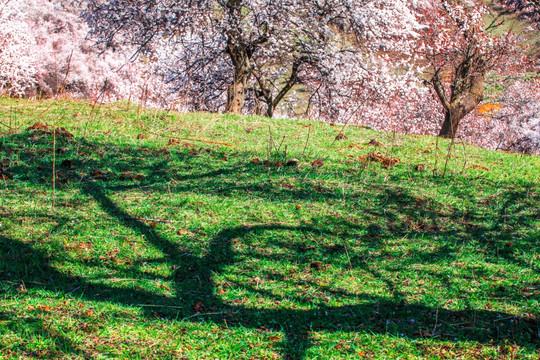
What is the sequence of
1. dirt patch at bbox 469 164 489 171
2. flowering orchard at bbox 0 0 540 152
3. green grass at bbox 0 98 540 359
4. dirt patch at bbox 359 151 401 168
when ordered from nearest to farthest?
green grass at bbox 0 98 540 359 < dirt patch at bbox 359 151 401 168 < dirt patch at bbox 469 164 489 171 < flowering orchard at bbox 0 0 540 152

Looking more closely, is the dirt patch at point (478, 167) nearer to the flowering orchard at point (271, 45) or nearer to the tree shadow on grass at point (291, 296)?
the flowering orchard at point (271, 45)

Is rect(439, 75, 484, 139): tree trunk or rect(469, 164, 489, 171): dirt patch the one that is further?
rect(439, 75, 484, 139): tree trunk

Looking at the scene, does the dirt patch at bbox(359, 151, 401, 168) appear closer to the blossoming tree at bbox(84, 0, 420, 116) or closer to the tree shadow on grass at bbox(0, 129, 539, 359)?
the tree shadow on grass at bbox(0, 129, 539, 359)

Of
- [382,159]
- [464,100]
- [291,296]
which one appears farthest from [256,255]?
[464,100]

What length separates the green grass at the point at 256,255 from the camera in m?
2.63

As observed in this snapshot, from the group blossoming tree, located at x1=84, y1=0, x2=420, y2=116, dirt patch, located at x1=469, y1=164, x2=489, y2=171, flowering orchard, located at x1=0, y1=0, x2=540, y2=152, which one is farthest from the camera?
→ flowering orchard, located at x1=0, y1=0, x2=540, y2=152

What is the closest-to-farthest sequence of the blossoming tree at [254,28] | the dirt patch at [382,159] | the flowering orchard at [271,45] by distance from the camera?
the dirt patch at [382,159] → the blossoming tree at [254,28] → the flowering orchard at [271,45]

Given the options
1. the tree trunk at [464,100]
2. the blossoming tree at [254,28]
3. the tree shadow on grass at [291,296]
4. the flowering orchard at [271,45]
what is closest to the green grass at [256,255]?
the tree shadow on grass at [291,296]

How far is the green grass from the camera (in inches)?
103

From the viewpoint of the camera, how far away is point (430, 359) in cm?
250

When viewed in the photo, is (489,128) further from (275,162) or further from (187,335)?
(187,335)

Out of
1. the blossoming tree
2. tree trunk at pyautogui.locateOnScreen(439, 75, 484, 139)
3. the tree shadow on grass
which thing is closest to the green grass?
the tree shadow on grass

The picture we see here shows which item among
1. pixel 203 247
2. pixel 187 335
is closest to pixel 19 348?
pixel 187 335

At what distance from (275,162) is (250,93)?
620 inches
